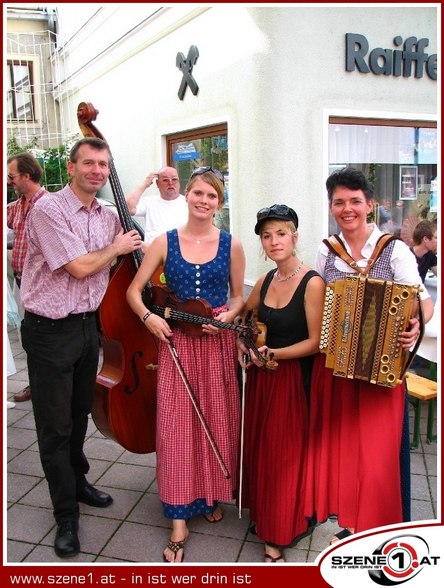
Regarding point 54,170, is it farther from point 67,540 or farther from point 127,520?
point 67,540

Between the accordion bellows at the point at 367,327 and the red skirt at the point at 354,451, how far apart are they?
18 cm

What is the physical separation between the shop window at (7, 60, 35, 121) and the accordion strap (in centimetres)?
966

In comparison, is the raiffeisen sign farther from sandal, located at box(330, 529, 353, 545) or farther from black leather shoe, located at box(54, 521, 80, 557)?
black leather shoe, located at box(54, 521, 80, 557)

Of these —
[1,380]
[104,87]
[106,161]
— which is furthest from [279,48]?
[104,87]

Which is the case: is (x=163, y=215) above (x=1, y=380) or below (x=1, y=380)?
above

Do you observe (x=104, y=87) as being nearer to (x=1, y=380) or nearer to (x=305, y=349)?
(x=1, y=380)

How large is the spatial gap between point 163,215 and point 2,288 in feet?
6.80

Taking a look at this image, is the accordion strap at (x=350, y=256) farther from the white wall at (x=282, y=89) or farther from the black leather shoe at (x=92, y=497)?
the white wall at (x=282, y=89)

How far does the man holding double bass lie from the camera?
255 centimetres

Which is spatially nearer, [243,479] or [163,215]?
[243,479]

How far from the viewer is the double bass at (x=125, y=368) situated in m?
2.85

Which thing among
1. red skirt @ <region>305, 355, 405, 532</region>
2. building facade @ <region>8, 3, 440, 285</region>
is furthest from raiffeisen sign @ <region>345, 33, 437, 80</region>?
red skirt @ <region>305, 355, 405, 532</region>

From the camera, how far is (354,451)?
2465 mm

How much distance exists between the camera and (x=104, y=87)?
7988 mm
